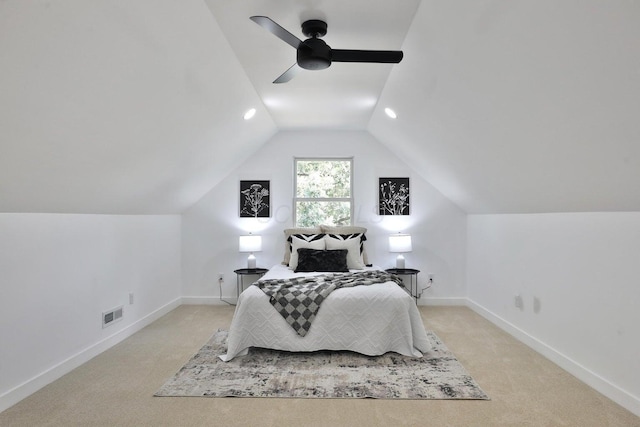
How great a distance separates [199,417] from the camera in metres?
2.45

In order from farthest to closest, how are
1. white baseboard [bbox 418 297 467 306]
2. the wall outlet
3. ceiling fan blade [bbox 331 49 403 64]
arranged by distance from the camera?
white baseboard [bbox 418 297 467 306], the wall outlet, ceiling fan blade [bbox 331 49 403 64]

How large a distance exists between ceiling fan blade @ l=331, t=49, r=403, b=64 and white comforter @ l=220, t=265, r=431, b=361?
1.97m

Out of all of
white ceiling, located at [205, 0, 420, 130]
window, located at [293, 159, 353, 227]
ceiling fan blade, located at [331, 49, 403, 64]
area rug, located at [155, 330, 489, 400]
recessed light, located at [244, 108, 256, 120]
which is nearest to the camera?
white ceiling, located at [205, 0, 420, 130]

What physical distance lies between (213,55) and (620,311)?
3223 mm

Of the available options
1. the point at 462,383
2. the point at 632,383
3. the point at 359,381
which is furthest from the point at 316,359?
the point at 632,383

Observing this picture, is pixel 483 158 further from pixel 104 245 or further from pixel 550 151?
pixel 104 245

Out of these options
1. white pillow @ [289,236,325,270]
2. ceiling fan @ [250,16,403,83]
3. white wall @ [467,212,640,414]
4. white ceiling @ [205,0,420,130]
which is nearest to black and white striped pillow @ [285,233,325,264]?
white pillow @ [289,236,325,270]

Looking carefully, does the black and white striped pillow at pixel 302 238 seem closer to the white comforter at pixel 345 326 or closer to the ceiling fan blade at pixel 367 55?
the white comforter at pixel 345 326

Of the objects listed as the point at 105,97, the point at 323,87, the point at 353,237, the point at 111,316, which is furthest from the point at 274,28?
the point at 353,237

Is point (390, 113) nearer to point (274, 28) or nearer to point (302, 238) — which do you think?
point (302, 238)

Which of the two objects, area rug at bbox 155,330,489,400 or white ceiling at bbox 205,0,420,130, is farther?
area rug at bbox 155,330,489,400

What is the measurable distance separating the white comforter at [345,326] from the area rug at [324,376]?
9cm

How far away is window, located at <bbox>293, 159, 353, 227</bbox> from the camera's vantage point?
5.68 m

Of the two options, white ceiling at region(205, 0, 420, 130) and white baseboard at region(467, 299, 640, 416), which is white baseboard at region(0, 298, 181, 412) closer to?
white ceiling at region(205, 0, 420, 130)
